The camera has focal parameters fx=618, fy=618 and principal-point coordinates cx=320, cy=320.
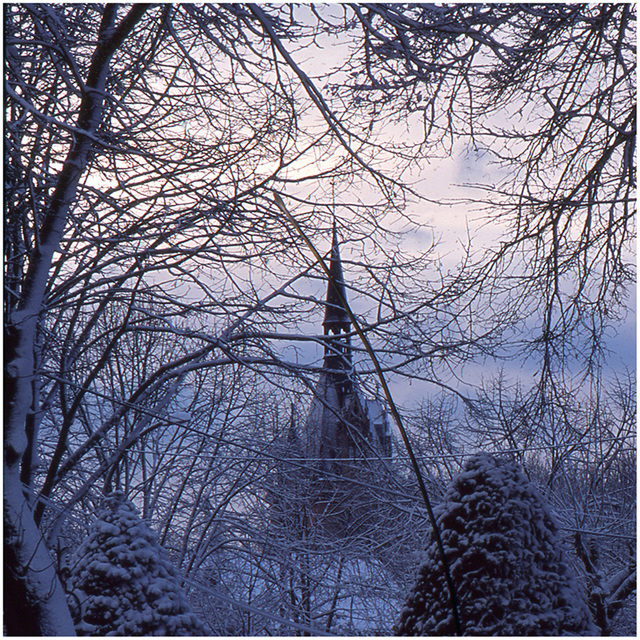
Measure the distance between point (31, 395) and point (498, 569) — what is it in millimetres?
3199

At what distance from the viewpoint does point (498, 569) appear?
10.3ft

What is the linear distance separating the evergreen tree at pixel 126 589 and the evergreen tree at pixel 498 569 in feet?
4.31

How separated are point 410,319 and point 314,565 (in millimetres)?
7783

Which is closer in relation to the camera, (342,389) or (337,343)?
(337,343)

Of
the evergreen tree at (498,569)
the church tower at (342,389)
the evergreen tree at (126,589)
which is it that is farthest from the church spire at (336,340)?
the evergreen tree at (126,589)

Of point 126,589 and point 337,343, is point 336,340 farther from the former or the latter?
point 126,589

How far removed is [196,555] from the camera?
29.6 ft

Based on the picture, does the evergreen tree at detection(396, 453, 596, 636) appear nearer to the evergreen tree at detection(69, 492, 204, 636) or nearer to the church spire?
the evergreen tree at detection(69, 492, 204, 636)

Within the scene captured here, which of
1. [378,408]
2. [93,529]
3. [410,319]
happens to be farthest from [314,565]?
[93,529]

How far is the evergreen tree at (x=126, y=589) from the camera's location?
3.45m

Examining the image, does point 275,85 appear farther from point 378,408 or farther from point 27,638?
point 27,638

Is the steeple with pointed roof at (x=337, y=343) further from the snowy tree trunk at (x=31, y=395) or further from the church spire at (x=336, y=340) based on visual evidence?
the snowy tree trunk at (x=31, y=395)

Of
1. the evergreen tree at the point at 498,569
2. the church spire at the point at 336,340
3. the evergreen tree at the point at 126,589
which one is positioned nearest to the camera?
the evergreen tree at the point at 498,569

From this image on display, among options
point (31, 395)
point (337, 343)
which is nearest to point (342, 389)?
point (337, 343)
